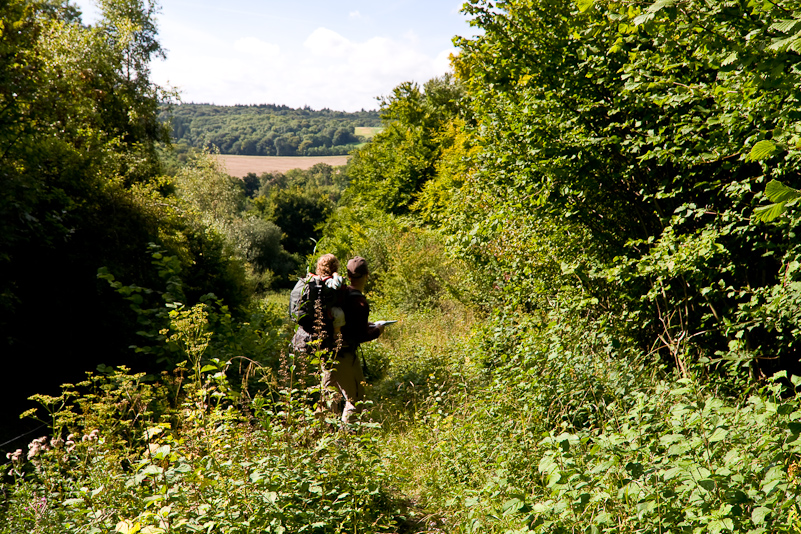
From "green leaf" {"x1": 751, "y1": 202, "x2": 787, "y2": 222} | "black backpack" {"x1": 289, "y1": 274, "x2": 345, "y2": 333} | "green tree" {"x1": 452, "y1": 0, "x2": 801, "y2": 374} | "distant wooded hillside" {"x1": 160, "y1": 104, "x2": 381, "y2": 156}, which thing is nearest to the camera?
"green leaf" {"x1": 751, "y1": 202, "x2": 787, "y2": 222}

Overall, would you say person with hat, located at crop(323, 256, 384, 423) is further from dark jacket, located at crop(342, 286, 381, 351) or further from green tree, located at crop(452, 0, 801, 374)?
green tree, located at crop(452, 0, 801, 374)

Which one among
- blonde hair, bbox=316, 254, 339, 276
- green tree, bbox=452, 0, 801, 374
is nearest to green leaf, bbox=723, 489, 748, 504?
green tree, bbox=452, 0, 801, 374

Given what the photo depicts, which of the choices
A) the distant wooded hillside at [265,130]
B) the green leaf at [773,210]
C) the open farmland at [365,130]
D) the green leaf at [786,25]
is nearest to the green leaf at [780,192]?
Answer: the green leaf at [773,210]

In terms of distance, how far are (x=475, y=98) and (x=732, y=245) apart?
3.33m

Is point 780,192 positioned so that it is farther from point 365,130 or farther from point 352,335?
point 365,130

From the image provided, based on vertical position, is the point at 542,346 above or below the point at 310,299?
below

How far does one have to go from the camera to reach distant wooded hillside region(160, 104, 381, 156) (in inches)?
4119

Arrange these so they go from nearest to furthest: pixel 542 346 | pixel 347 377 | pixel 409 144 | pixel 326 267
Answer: pixel 542 346 → pixel 326 267 → pixel 347 377 → pixel 409 144

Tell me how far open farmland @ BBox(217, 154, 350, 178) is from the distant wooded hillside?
12.5ft

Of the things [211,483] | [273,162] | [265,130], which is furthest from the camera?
[265,130]

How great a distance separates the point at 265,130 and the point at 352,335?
12000cm

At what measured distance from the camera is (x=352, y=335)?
479 cm

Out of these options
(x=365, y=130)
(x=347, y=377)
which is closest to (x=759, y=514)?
(x=347, y=377)

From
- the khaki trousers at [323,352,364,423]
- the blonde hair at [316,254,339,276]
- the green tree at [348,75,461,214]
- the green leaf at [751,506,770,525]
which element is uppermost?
the green tree at [348,75,461,214]
